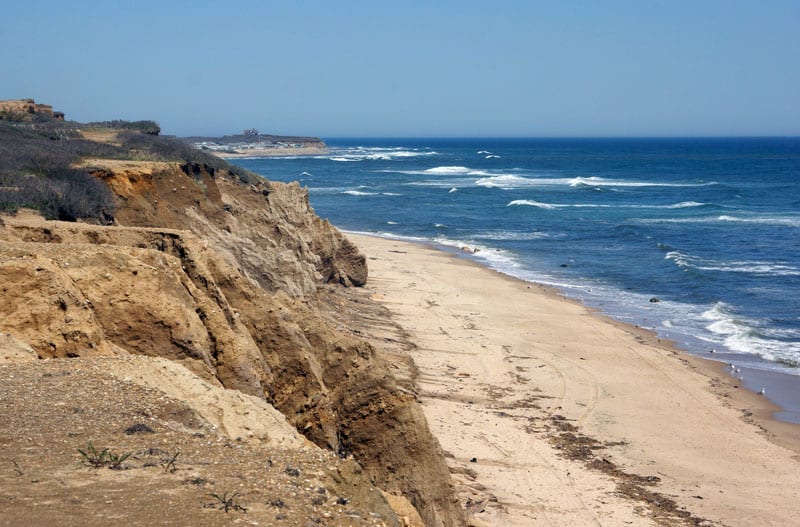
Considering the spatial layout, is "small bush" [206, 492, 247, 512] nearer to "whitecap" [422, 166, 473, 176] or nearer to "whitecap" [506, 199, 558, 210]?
"whitecap" [506, 199, 558, 210]

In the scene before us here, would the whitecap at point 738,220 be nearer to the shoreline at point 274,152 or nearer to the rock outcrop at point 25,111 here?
the rock outcrop at point 25,111

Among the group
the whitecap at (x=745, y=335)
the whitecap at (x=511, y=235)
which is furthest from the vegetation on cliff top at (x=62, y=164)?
the whitecap at (x=511, y=235)

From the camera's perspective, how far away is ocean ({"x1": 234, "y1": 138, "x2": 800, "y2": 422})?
84.6ft

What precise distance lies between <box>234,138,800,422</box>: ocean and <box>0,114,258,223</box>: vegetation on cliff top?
49.0 ft

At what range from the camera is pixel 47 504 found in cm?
525

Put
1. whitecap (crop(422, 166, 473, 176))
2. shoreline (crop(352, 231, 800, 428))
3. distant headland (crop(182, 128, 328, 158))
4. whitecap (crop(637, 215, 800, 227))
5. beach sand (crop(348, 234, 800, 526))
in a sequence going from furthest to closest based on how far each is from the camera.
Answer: distant headland (crop(182, 128, 328, 158)), whitecap (crop(422, 166, 473, 176)), whitecap (crop(637, 215, 800, 227)), shoreline (crop(352, 231, 800, 428)), beach sand (crop(348, 234, 800, 526))

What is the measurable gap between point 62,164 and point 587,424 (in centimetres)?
1285

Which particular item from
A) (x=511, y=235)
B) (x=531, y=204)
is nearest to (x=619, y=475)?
(x=511, y=235)

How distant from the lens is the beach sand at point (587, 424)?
1298 cm

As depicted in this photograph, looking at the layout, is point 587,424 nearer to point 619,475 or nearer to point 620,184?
point 619,475

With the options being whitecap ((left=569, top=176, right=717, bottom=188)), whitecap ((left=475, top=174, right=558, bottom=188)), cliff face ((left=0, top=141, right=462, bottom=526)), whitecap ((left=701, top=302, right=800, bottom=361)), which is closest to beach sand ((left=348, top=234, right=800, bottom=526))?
cliff face ((left=0, top=141, right=462, bottom=526))

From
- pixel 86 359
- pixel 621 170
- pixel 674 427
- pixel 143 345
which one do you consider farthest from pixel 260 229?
pixel 621 170

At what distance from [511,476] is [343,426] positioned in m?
4.34

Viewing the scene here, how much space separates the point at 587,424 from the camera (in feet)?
54.3
